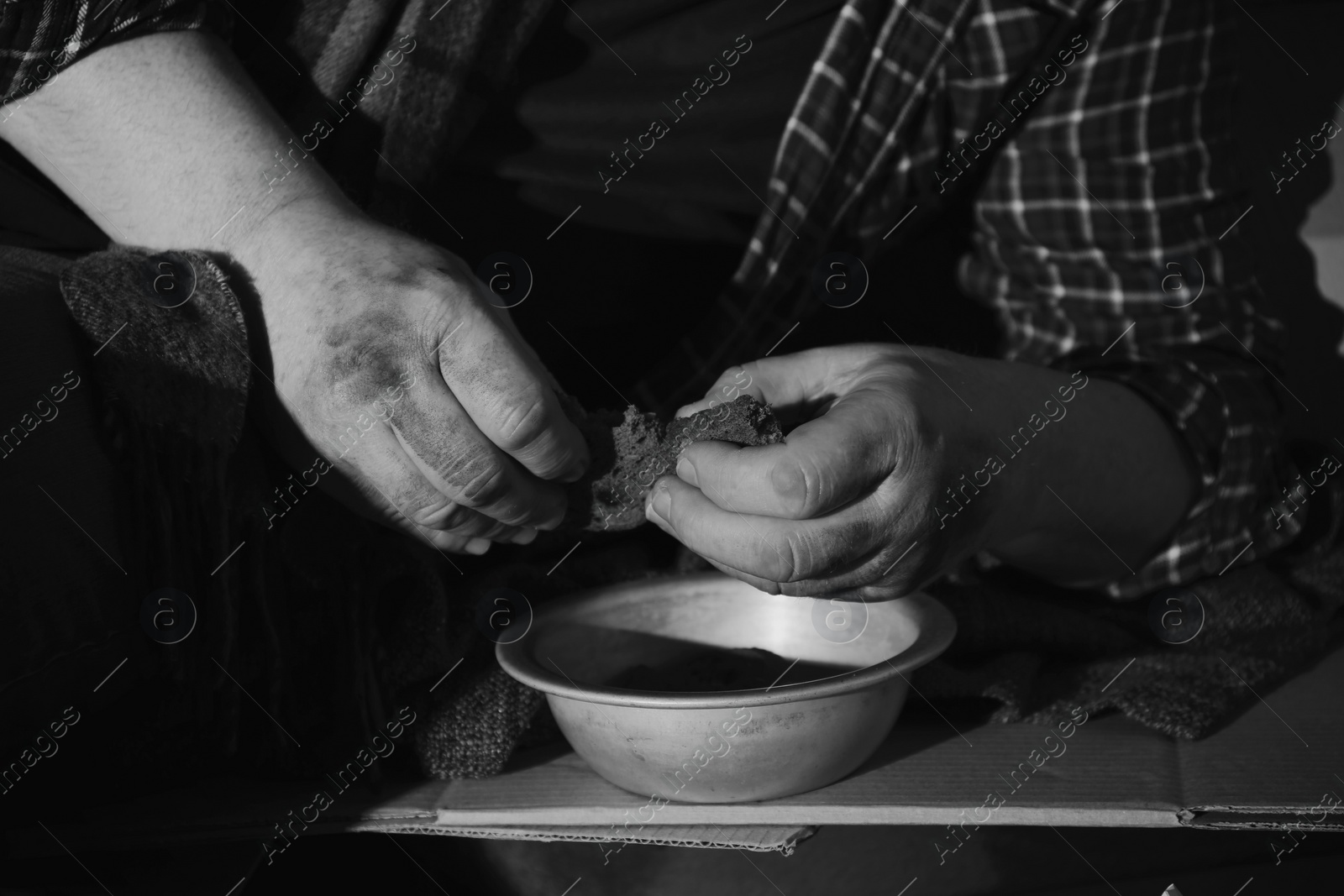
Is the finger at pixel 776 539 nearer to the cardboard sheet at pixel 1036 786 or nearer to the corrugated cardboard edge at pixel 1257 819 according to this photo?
the cardboard sheet at pixel 1036 786

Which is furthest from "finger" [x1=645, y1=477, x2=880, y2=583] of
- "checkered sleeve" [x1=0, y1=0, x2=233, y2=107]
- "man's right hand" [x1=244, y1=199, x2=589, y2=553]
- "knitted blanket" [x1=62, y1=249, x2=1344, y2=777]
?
"checkered sleeve" [x1=0, y1=0, x2=233, y2=107]

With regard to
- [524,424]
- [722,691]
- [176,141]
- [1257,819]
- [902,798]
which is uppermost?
[176,141]

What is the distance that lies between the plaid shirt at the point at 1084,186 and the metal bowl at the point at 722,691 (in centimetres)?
26

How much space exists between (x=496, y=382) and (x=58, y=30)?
0.41 m

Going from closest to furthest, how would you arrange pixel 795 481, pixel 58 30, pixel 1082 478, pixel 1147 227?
1. pixel 795 481
2. pixel 58 30
3. pixel 1082 478
4. pixel 1147 227

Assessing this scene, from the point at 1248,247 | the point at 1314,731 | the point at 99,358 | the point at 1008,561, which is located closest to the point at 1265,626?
the point at 1314,731

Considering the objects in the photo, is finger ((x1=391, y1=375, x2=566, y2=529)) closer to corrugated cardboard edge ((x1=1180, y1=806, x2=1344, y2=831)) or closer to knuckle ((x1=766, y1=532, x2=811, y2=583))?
knuckle ((x1=766, y1=532, x2=811, y2=583))

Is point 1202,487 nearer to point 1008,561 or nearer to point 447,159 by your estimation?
point 1008,561

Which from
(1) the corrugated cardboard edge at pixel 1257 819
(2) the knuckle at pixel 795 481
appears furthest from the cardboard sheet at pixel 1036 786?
(2) the knuckle at pixel 795 481

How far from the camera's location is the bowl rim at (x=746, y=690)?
71cm

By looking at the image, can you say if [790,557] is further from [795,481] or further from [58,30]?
[58,30]

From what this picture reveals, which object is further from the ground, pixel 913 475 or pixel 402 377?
pixel 402 377

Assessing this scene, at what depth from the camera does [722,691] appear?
0.76 m

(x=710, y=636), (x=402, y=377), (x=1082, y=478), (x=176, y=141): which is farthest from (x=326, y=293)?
(x=1082, y=478)
